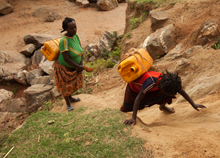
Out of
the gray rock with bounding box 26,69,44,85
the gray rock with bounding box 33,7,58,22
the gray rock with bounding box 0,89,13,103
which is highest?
the gray rock with bounding box 33,7,58,22

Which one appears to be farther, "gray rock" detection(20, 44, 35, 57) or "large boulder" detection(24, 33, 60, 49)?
"large boulder" detection(24, 33, 60, 49)

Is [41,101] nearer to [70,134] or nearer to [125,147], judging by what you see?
[70,134]

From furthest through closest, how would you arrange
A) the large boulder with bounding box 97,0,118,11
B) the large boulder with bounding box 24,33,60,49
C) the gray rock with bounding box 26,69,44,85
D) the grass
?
1. the large boulder with bounding box 97,0,118,11
2. the large boulder with bounding box 24,33,60,49
3. the gray rock with bounding box 26,69,44,85
4. the grass

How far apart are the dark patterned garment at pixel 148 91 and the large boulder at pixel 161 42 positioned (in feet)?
8.76

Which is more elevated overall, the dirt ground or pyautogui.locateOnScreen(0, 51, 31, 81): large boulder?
the dirt ground

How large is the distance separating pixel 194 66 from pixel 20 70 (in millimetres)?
8723

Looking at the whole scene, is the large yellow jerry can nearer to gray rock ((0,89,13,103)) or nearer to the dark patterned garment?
the dark patterned garment

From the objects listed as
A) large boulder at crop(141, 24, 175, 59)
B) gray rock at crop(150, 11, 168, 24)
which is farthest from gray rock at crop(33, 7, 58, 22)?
large boulder at crop(141, 24, 175, 59)

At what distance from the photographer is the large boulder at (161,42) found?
16.8 feet

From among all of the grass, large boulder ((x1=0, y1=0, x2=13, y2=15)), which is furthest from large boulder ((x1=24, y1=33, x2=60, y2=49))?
the grass

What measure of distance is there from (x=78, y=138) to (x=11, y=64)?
890 cm

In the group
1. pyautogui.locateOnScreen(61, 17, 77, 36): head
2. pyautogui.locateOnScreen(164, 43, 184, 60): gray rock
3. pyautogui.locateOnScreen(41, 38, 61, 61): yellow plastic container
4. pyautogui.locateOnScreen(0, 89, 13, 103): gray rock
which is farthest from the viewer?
pyautogui.locateOnScreen(0, 89, 13, 103): gray rock

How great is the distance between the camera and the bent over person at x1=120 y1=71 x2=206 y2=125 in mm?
2299

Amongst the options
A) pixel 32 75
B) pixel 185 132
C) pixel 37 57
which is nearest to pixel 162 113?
pixel 185 132
